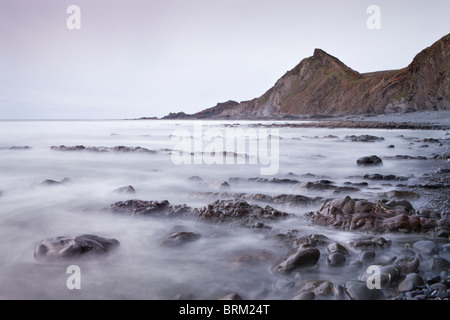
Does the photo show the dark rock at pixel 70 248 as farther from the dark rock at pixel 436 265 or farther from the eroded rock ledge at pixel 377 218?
the dark rock at pixel 436 265

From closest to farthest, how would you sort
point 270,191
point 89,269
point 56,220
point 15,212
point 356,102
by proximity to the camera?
1. point 89,269
2. point 56,220
3. point 15,212
4. point 270,191
5. point 356,102

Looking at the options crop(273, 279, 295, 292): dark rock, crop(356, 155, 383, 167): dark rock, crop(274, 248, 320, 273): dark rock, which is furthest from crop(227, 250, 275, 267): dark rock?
crop(356, 155, 383, 167): dark rock

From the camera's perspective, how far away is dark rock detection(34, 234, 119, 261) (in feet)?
11.1

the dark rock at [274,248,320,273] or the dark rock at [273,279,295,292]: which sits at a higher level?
the dark rock at [274,248,320,273]

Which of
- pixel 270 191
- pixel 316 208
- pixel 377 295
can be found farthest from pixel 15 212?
pixel 377 295

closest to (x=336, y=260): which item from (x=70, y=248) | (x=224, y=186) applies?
(x=70, y=248)

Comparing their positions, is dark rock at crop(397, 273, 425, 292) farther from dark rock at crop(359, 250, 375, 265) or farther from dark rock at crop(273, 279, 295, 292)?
dark rock at crop(273, 279, 295, 292)

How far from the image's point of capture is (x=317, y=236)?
370 cm

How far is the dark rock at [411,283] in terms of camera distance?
8.52ft

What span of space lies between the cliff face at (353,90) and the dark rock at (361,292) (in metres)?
65.1

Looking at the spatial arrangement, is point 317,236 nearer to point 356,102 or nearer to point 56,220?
point 56,220

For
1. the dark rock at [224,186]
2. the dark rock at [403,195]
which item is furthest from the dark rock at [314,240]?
the dark rock at [224,186]

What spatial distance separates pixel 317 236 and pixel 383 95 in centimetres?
7866

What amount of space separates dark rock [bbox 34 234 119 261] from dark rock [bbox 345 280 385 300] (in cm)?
268
